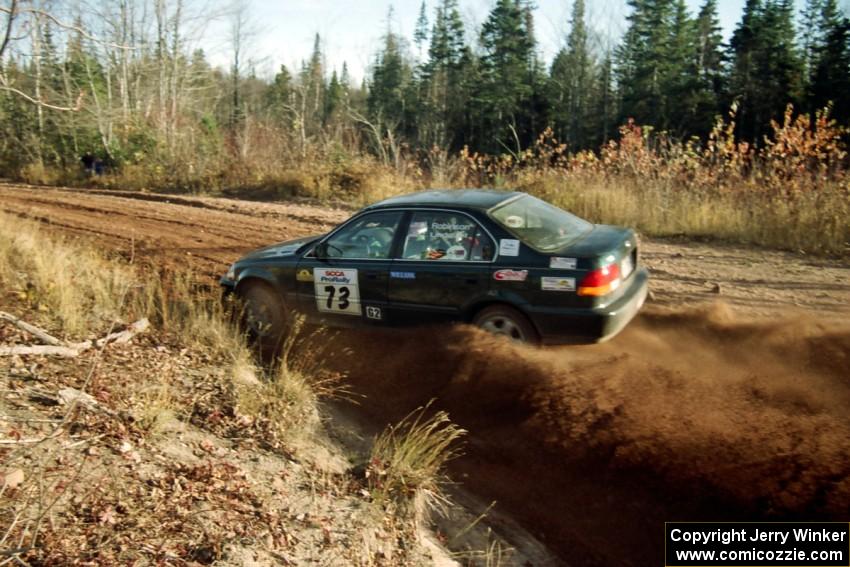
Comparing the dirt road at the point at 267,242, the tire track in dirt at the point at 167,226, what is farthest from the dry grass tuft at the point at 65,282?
the tire track in dirt at the point at 167,226

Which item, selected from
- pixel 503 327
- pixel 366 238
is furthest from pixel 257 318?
pixel 503 327

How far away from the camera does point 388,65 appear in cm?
5525

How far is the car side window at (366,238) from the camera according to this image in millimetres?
6129

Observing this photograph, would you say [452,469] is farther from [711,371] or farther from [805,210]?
[805,210]

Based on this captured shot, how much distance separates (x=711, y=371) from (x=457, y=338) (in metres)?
2.07

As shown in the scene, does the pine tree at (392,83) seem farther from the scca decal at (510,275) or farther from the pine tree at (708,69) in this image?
the scca decal at (510,275)

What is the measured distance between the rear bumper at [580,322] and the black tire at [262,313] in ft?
9.24

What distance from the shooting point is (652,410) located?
454 centimetres

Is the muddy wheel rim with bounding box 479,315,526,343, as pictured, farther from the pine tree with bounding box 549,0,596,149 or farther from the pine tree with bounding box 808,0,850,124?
the pine tree with bounding box 549,0,596,149

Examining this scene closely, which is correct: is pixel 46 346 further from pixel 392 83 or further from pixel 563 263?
pixel 392 83

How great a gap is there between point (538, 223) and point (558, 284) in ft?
2.66

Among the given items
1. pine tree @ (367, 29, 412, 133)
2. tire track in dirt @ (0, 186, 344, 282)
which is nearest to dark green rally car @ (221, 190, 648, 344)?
tire track in dirt @ (0, 186, 344, 282)

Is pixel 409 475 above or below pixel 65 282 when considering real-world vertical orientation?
below

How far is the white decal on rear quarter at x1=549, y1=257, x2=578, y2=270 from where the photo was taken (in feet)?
17.1
